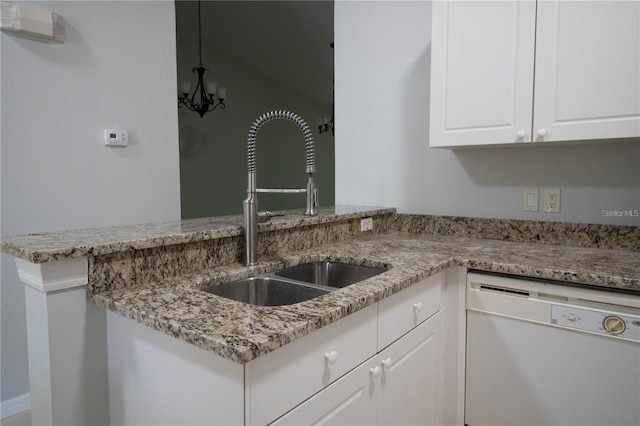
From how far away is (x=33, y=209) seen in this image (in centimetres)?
206

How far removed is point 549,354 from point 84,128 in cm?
246

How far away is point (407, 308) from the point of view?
1358 mm

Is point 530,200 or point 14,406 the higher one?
point 530,200

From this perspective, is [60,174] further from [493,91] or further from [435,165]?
[493,91]

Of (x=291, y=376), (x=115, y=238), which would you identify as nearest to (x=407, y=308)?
(x=291, y=376)

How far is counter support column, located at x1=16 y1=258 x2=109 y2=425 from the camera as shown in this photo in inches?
40.9

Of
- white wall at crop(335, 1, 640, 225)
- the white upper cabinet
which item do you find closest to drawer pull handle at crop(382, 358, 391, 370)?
the white upper cabinet

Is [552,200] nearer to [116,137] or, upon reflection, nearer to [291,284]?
[291,284]

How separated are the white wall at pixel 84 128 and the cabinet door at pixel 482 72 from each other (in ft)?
5.67

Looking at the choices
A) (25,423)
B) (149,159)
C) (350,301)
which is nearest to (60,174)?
(149,159)

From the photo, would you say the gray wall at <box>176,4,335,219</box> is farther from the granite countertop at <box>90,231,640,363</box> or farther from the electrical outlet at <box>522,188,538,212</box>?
the electrical outlet at <box>522,188,538,212</box>

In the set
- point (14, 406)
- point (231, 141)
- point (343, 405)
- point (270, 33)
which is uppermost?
point (270, 33)

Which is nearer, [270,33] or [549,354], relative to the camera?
[549,354]

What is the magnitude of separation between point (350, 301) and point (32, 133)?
193cm
